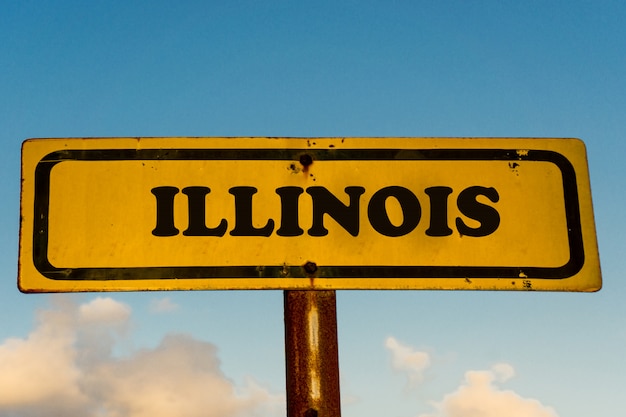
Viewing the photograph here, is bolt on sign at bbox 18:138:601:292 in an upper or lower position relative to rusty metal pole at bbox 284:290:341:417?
upper

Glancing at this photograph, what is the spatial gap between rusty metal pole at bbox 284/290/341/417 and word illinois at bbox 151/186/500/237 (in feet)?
0.74

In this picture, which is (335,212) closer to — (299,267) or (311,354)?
(299,267)

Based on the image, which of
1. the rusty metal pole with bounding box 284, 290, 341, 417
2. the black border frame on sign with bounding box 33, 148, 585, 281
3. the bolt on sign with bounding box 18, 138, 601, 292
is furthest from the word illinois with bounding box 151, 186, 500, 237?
the rusty metal pole with bounding box 284, 290, 341, 417

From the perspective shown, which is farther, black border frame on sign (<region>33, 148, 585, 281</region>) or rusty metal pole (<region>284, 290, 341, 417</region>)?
black border frame on sign (<region>33, 148, 585, 281</region>)

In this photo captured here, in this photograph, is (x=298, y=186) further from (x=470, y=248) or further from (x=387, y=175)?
(x=470, y=248)

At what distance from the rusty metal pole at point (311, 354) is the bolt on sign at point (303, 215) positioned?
0.19 feet

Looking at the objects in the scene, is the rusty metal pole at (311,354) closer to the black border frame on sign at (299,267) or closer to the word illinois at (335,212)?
the black border frame on sign at (299,267)

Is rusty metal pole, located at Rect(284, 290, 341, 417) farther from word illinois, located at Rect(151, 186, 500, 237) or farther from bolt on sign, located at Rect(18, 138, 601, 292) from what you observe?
word illinois, located at Rect(151, 186, 500, 237)

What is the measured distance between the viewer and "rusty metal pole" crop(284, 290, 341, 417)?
1.86 meters

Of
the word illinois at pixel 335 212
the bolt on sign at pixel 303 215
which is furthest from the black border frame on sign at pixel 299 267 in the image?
the word illinois at pixel 335 212

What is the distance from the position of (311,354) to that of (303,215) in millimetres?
448

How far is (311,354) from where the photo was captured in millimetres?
1920

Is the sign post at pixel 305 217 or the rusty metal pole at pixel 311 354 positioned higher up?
the sign post at pixel 305 217

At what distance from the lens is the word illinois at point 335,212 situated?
82.3 inches
